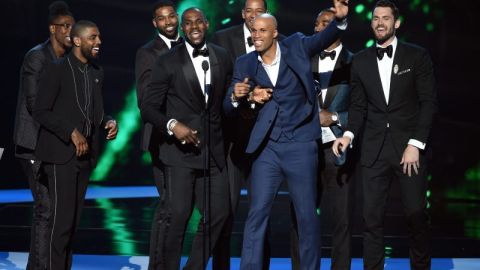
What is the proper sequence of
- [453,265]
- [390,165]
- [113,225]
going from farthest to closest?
1. [113,225]
2. [453,265]
3. [390,165]

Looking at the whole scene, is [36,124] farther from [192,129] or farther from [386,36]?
[386,36]

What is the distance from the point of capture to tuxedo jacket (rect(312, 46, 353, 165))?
5473mm

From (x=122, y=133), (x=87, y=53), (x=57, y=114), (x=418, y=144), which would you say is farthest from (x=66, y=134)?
(x=122, y=133)

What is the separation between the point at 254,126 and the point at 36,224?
1538 millimetres

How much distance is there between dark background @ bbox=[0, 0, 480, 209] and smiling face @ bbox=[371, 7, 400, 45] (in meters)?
4.44

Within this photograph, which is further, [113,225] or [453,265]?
[113,225]

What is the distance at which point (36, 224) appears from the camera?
538cm

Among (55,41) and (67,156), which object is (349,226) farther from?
(55,41)

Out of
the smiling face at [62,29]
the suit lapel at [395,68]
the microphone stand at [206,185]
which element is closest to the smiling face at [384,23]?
the suit lapel at [395,68]

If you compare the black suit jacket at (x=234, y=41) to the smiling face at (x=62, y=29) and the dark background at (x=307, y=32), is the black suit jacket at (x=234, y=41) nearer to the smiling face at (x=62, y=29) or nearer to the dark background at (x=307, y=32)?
the smiling face at (x=62, y=29)

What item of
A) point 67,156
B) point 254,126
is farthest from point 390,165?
point 67,156

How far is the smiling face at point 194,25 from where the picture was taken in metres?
5.07

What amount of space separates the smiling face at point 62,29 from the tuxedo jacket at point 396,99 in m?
1.86

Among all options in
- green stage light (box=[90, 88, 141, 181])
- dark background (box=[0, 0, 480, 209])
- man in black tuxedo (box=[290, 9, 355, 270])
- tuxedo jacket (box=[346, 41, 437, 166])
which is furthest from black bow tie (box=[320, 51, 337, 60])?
green stage light (box=[90, 88, 141, 181])
